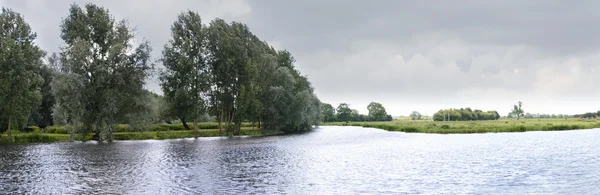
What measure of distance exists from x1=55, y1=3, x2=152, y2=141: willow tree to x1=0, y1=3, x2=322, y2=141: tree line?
0.45 ft

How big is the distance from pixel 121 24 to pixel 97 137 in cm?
Answer: 1942

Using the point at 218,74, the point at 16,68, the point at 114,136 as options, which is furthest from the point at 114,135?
the point at 218,74

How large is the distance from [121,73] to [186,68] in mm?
12324

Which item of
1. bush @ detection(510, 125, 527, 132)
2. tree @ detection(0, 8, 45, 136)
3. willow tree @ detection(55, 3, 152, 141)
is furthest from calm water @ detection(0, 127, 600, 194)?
bush @ detection(510, 125, 527, 132)

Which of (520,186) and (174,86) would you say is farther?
(174,86)

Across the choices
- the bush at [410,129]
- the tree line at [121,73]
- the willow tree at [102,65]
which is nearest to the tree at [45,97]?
the tree line at [121,73]

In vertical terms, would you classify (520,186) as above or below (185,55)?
below

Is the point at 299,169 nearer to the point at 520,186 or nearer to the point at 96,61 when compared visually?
the point at 520,186

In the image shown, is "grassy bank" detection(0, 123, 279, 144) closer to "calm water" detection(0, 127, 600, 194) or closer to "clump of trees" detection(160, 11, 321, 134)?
"clump of trees" detection(160, 11, 321, 134)

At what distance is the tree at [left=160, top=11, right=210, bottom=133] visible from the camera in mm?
76562

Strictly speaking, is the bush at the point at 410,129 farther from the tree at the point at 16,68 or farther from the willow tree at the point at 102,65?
the tree at the point at 16,68

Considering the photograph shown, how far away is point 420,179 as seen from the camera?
26.9m

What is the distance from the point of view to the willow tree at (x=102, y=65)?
64812 mm

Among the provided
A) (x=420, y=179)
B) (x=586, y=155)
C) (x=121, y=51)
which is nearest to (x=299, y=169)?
(x=420, y=179)
